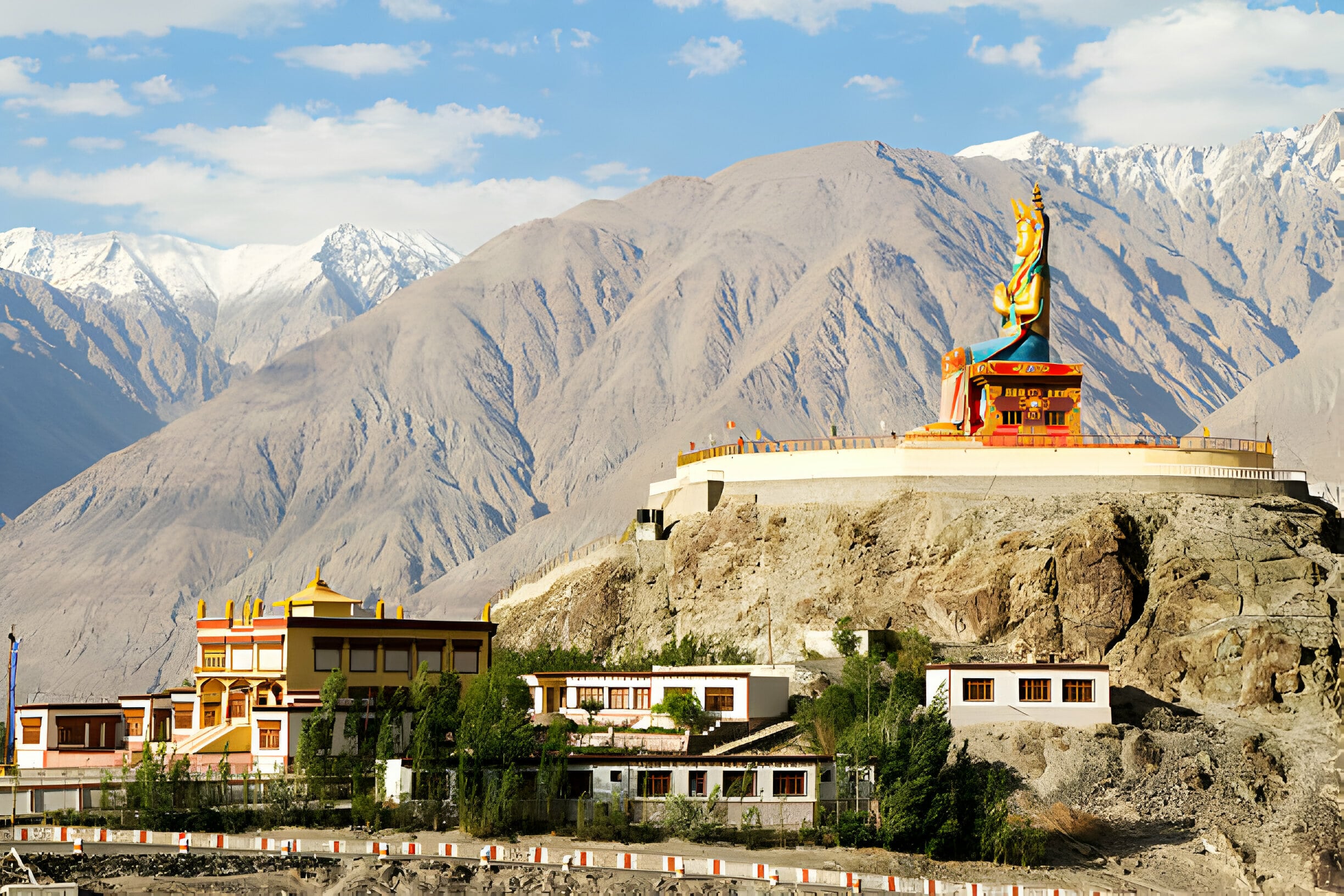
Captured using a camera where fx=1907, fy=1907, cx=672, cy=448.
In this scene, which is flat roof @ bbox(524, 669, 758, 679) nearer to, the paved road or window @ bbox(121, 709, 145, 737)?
window @ bbox(121, 709, 145, 737)

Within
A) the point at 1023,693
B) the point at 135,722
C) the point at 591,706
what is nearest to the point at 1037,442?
the point at 1023,693

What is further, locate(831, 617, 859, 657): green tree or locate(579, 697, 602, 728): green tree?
locate(831, 617, 859, 657): green tree

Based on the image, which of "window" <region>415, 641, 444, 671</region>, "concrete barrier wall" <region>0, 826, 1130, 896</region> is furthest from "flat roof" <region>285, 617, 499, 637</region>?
"concrete barrier wall" <region>0, 826, 1130, 896</region>

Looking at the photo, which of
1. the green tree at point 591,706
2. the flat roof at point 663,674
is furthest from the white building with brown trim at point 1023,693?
the green tree at point 591,706

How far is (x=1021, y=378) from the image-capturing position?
105 meters

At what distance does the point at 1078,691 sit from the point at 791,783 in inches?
634

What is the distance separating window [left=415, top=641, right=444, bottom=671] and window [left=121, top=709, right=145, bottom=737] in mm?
13194

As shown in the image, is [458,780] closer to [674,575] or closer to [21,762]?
[21,762]

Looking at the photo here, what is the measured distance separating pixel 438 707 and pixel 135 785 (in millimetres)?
11996

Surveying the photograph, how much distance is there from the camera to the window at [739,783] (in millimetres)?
73312

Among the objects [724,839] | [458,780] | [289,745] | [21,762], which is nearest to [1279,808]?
[724,839]

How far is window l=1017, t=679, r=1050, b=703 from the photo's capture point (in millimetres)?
82312

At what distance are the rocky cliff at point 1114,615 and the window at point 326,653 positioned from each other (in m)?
24.1

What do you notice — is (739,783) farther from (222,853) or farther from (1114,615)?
(1114,615)
